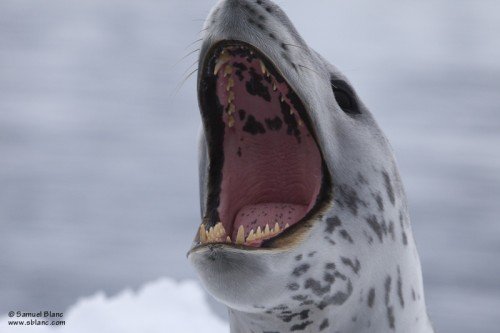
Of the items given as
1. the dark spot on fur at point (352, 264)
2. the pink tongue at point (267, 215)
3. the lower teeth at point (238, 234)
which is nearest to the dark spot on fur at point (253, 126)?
the pink tongue at point (267, 215)

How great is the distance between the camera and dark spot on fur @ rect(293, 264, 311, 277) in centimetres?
137

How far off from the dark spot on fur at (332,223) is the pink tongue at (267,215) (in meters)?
0.14

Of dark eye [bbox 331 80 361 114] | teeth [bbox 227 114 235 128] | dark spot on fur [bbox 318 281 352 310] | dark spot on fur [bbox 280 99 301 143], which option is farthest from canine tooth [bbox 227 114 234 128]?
dark spot on fur [bbox 318 281 352 310]

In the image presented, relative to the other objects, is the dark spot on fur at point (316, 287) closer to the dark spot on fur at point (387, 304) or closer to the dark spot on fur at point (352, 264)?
the dark spot on fur at point (352, 264)

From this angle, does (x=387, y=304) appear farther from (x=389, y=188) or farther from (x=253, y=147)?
(x=253, y=147)

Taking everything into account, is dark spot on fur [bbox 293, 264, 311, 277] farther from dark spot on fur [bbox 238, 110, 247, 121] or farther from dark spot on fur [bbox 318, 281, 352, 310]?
dark spot on fur [bbox 238, 110, 247, 121]

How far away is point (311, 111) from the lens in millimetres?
1521

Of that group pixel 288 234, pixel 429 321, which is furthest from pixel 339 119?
pixel 429 321

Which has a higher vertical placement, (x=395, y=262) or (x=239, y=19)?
(x=239, y=19)

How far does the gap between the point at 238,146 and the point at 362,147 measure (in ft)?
0.87

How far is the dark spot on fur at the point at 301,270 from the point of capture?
1366 millimetres

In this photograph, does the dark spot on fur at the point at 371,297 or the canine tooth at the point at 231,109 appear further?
the canine tooth at the point at 231,109

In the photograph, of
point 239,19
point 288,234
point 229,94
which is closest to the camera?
point 288,234

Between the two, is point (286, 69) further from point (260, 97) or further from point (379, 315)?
point (379, 315)
